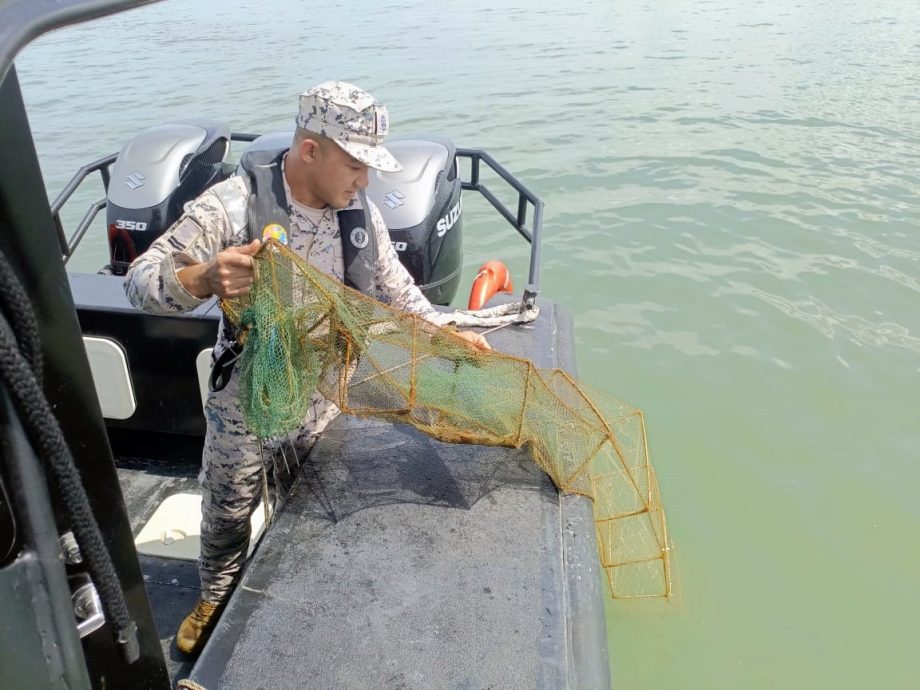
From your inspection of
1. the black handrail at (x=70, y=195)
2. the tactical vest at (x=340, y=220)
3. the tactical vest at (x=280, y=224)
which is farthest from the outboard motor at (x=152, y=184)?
the tactical vest at (x=280, y=224)

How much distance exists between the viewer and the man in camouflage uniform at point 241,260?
6.72 ft

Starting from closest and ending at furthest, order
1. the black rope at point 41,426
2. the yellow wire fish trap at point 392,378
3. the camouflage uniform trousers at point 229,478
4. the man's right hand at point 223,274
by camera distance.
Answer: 1. the black rope at point 41,426
2. the man's right hand at point 223,274
3. the yellow wire fish trap at point 392,378
4. the camouflage uniform trousers at point 229,478

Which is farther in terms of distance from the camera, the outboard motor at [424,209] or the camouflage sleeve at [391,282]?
the outboard motor at [424,209]

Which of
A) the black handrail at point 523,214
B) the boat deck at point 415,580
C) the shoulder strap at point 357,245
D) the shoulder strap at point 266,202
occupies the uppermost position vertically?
the shoulder strap at point 266,202

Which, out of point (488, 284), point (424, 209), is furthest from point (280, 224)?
point (424, 209)

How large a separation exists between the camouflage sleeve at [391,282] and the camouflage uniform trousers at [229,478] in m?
0.46

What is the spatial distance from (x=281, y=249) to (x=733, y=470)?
3.93 metres

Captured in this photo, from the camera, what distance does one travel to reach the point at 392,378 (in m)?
2.35

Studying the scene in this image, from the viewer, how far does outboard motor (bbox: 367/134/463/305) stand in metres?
4.21

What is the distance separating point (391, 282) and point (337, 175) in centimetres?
50

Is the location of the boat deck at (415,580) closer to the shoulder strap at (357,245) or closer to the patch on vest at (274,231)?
the shoulder strap at (357,245)

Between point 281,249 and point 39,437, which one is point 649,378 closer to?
point 281,249

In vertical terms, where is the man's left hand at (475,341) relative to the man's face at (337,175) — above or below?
below

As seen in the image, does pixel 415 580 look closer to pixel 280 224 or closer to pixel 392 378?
pixel 392 378
